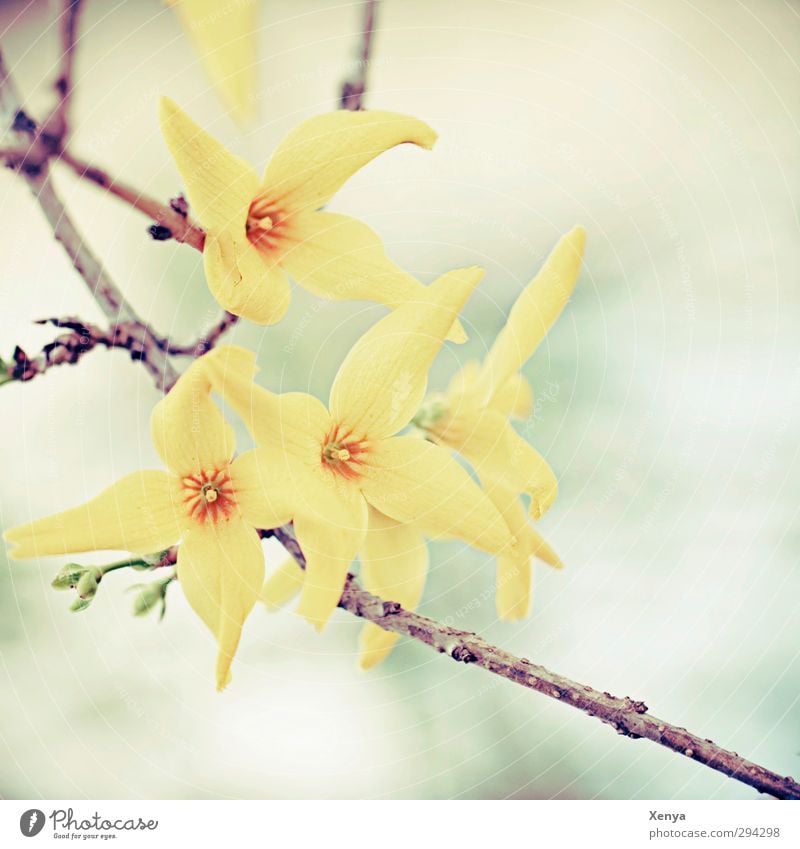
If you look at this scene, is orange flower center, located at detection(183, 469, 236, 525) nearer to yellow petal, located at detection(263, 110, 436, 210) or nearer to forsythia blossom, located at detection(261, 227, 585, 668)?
forsythia blossom, located at detection(261, 227, 585, 668)

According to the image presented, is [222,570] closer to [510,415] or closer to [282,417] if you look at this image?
[282,417]

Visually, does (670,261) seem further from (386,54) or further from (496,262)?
(386,54)

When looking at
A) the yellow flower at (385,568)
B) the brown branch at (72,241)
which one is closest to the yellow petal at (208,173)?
the brown branch at (72,241)

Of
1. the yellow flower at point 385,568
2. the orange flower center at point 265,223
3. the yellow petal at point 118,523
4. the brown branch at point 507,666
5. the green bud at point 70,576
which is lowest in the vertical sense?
the brown branch at point 507,666

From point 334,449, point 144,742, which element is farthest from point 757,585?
point 144,742

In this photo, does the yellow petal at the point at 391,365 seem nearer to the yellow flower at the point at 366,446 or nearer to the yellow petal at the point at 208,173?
the yellow flower at the point at 366,446

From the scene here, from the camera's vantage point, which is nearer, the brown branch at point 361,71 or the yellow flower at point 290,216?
the yellow flower at point 290,216
